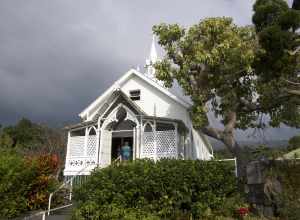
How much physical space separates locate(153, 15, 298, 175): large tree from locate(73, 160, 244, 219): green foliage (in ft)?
7.91

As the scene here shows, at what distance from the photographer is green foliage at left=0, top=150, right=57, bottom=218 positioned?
11375 mm

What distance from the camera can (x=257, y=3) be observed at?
13648 millimetres

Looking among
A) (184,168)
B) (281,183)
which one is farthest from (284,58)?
(184,168)

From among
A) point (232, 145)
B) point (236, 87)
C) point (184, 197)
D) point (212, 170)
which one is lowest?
point (184, 197)

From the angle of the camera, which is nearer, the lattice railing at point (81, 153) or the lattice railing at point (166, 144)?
the lattice railing at point (166, 144)

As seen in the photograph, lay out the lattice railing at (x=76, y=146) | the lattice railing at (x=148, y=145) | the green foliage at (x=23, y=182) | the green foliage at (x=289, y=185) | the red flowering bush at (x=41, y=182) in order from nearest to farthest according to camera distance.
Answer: the green foliage at (x=289, y=185)
the green foliage at (x=23, y=182)
the red flowering bush at (x=41, y=182)
the lattice railing at (x=148, y=145)
the lattice railing at (x=76, y=146)

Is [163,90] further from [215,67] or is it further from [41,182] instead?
[41,182]

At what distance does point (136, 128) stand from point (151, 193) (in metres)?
7.11

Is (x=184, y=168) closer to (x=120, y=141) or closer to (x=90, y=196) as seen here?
(x=90, y=196)

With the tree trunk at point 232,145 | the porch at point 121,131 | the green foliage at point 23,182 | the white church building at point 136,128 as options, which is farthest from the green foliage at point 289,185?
the green foliage at point 23,182

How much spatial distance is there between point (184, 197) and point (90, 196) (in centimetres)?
321

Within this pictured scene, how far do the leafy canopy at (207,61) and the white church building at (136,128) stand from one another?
227cm

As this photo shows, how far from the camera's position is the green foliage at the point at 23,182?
1138 cm

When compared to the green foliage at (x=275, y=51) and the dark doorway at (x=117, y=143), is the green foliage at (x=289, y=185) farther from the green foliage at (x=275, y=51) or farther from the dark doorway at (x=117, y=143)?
the dark doorway at (x=117, y=143)
